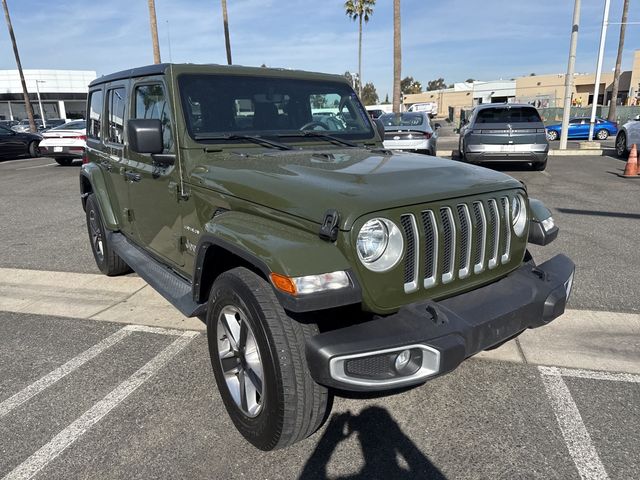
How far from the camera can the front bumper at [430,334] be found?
207cm

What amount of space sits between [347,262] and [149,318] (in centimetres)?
265

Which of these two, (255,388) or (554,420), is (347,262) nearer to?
(255,388)

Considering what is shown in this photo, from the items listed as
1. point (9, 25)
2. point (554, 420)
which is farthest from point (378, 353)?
point (9, 25)

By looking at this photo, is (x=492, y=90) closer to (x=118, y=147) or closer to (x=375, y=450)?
(x=118, y=147)

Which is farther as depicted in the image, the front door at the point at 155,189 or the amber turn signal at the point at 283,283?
the front door at the point at 155,189

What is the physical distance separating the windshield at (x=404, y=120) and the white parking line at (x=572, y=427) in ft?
32.4

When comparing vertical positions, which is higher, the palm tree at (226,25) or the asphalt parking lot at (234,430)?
the palm tree at (226,25)

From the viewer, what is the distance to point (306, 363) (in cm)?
220

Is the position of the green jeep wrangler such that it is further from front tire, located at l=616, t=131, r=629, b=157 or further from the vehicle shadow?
front tire, located at l=616, t=131, r=629, b=157

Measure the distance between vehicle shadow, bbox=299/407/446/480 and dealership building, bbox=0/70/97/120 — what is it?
73.9 metres

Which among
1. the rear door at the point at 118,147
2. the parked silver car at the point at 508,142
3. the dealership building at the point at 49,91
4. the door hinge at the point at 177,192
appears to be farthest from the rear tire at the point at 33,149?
the dealership building at the point at 49,91

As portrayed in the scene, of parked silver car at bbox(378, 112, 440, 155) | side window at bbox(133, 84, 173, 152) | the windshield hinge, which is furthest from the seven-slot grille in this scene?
parked silver car at bbox(378, 112, 440, 155)

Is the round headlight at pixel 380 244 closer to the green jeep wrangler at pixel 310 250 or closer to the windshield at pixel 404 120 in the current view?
the green jeep wrangler at pixel 310 250

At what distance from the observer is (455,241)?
8.07ft
